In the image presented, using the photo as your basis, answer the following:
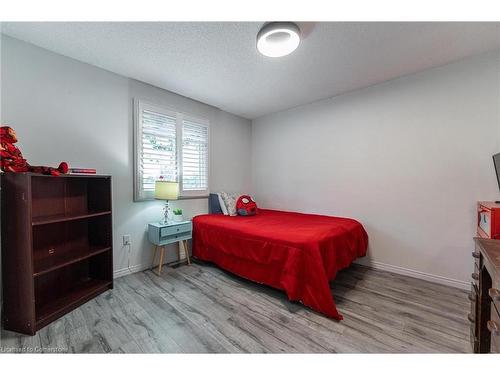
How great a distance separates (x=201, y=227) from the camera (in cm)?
270

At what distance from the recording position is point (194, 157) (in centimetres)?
309

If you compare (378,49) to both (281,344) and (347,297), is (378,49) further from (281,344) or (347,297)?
(281,344)

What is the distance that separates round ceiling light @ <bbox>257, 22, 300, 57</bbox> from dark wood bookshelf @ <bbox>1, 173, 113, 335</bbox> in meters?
1.91

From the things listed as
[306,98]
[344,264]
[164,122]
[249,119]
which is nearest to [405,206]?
[344,264]

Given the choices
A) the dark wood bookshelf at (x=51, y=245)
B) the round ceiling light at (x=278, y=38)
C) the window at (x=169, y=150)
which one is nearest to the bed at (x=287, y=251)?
the window at (x=169, y=150)

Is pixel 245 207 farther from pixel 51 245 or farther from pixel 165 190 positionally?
pixel 51 245

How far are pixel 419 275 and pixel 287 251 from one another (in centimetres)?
172

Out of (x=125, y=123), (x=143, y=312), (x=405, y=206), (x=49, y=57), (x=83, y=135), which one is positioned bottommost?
(x=143, y=312)

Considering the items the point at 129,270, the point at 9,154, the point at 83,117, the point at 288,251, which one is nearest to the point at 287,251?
the point at 288,251

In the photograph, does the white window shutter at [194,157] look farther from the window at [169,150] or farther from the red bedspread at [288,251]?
the red bedspread at [288,251]

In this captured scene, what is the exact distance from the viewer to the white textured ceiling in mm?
1615

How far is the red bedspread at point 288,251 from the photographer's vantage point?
1712 mm

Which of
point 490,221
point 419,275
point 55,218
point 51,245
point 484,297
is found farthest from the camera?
point 419,275

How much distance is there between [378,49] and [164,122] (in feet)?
8.37
